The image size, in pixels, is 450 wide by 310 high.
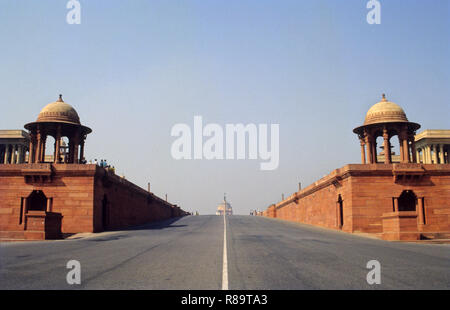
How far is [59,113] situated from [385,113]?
33.8 meters

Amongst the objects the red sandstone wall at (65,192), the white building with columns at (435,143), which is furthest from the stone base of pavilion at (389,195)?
the white building with columns at (435,143)

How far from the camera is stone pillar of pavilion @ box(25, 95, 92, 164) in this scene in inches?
1594

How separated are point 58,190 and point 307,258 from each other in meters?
25.3

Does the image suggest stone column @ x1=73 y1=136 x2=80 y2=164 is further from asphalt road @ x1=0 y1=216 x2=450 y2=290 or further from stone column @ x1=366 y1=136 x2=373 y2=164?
stone column @ x1=366 y1=136 x2=373 y2=164

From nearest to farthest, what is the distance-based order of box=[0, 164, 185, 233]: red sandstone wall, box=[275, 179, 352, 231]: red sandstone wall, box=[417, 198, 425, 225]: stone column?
box=[0, 164, 185, 233]: red sandstone wall
box=[417, 198, 425, 225]: stone column
box=[275, 179, 352, 231]: red sandstone wall

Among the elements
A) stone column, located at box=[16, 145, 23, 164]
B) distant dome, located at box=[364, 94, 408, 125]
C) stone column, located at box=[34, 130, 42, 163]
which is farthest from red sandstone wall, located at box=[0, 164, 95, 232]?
stone column, located at box=[16, 145, 23, 164]

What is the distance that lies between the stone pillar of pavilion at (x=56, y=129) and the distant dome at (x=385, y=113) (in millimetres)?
30150

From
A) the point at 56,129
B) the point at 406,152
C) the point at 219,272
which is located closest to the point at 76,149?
the point at 56,129

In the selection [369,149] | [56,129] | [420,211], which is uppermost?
A: [56,129]

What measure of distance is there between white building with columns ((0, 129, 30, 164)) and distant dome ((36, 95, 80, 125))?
140 ft

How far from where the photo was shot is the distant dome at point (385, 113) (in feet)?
139

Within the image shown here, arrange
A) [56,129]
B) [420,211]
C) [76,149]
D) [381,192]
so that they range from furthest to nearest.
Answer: [76,149]
[56,129]
[420,211]
[381,192]

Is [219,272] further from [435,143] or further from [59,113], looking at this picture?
[435,143]

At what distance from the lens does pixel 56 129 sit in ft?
134
